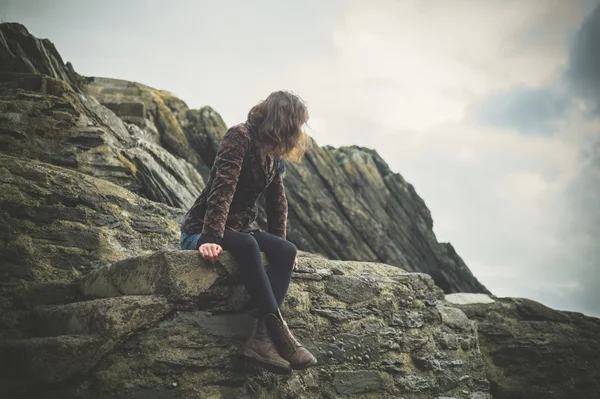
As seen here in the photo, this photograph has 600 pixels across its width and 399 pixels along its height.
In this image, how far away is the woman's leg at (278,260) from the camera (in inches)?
152

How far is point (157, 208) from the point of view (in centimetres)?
639

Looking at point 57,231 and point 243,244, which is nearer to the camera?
point 243,244

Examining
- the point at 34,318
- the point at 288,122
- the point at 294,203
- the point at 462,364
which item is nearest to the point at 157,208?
the point at 34,318

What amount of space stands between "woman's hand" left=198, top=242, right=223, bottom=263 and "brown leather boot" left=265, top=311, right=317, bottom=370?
690 millimetres

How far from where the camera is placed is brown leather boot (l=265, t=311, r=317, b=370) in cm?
349

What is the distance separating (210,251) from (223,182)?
0.66m

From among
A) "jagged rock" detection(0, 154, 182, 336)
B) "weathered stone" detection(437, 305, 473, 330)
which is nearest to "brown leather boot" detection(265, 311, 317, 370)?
"jagged rock" detection(0, 154, 182, 336)

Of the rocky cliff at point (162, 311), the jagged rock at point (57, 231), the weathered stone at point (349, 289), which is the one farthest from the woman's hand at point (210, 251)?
the weathered stone at point (349, 289)

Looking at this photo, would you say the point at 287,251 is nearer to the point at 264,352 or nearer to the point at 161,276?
the point at 264,352

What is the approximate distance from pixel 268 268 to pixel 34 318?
2.14 m

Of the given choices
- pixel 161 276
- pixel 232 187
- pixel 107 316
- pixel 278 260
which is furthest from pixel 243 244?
pixel 107 316

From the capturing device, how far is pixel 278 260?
3941mm

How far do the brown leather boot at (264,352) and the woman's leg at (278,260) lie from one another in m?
0.35

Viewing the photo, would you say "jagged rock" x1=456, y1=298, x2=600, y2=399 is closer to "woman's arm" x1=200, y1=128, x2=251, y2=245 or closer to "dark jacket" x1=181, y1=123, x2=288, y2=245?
"dark jacket" x1=181, y1=123, x2=288, y2=245
